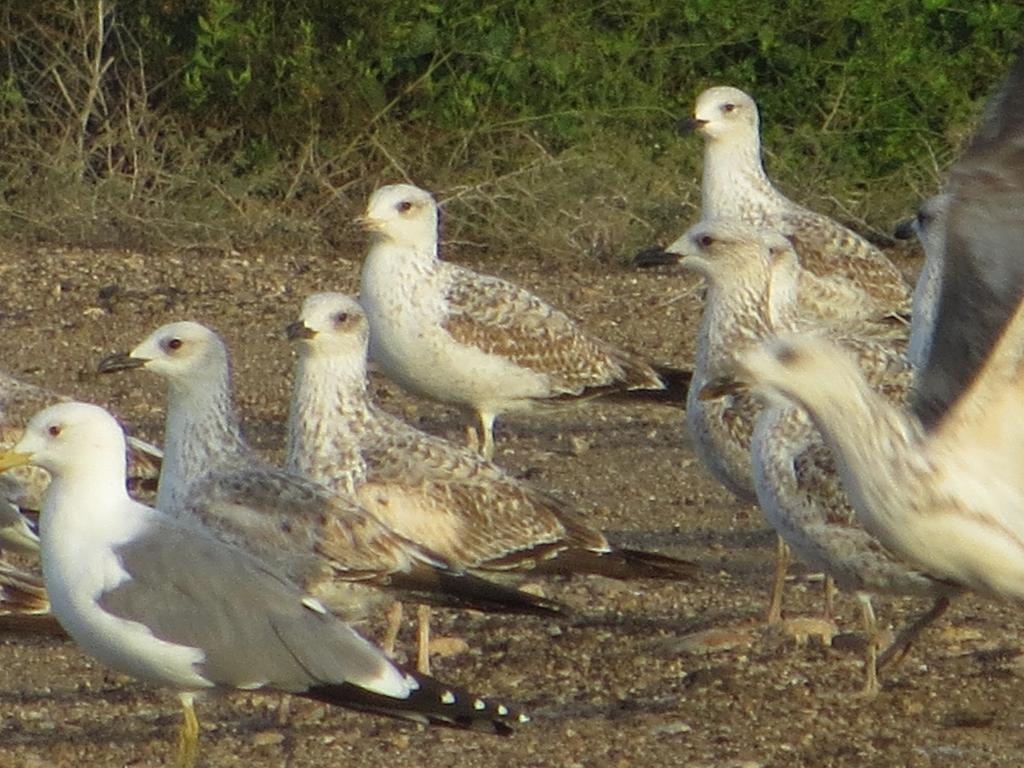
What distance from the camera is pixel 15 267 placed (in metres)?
13.8

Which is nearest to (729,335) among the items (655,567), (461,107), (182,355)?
(655,567)

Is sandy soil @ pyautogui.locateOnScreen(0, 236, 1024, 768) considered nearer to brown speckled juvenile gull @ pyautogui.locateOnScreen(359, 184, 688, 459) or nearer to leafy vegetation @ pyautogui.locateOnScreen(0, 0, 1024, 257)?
brown speckled juvenile gull @ pyautogui.locateOnScreen(359, 184, 688, 459)

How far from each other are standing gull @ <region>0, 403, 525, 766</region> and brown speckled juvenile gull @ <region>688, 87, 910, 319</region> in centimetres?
459

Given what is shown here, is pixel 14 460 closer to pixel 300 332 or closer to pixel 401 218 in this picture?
pixel 300 332

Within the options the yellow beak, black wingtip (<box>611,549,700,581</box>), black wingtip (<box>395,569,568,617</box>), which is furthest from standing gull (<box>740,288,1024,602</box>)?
the yellow beak

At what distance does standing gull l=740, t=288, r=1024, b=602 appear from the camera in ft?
19.5

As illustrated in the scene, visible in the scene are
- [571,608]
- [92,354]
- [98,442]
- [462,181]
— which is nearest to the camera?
[98,442]

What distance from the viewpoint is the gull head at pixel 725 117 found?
37.0 ft

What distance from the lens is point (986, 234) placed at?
18.7 feet

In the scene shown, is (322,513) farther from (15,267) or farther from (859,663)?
(15,267)

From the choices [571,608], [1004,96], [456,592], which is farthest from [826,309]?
[1004,96]

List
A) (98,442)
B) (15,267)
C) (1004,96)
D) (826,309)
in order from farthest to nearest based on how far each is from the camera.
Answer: (15,267), (826,309), (98,442), (1004,96)

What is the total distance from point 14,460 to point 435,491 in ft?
4.36

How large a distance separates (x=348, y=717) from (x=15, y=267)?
748 cm
